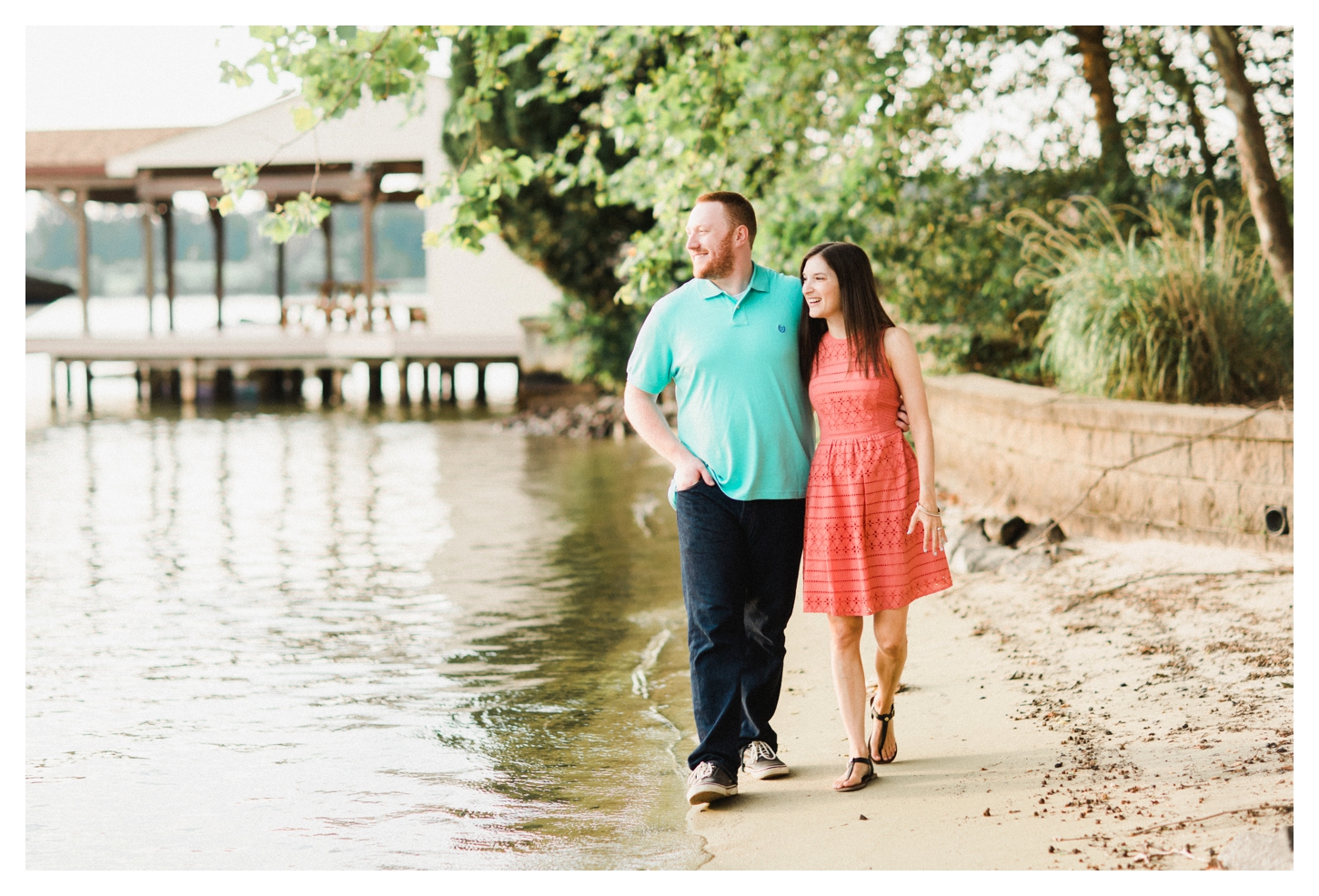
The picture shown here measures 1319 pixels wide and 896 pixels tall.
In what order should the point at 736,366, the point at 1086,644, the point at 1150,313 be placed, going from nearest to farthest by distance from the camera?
the point at 736,366, the point at 1086,644, the point at 1150,313

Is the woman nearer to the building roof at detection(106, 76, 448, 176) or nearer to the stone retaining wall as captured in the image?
the stone retaining wall

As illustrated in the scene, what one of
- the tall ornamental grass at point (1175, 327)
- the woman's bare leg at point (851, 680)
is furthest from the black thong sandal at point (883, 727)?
the tall ornamental grass at point (1175, 327)

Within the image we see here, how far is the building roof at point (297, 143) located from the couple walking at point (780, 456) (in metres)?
22.0

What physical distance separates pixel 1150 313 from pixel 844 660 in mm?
5337

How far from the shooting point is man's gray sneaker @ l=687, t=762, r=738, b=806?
4227 millimetres

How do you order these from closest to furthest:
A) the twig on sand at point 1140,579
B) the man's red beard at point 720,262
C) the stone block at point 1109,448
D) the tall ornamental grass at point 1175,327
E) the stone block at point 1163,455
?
1. the man's red beard at point 720,262
2. the twig on sand at point 1140,579
3. the stone block at point 1163,455
4. the stone block at point 1109,448
5. the tall ornamental grass at point 1175,327

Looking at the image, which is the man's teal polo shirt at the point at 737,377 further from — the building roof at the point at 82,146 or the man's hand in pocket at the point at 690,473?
the building roof at the point at 82,146

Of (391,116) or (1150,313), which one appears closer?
(1150,313)

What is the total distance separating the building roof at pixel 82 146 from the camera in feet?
95.3

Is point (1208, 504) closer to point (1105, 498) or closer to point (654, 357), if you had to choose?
point (1105, 498)

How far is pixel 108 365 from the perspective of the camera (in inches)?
1789

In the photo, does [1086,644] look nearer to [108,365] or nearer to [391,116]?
[391,116]

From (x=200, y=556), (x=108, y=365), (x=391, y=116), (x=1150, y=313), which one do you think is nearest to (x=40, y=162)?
(x=391, y=116)

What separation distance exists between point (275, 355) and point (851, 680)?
83.7 feet
